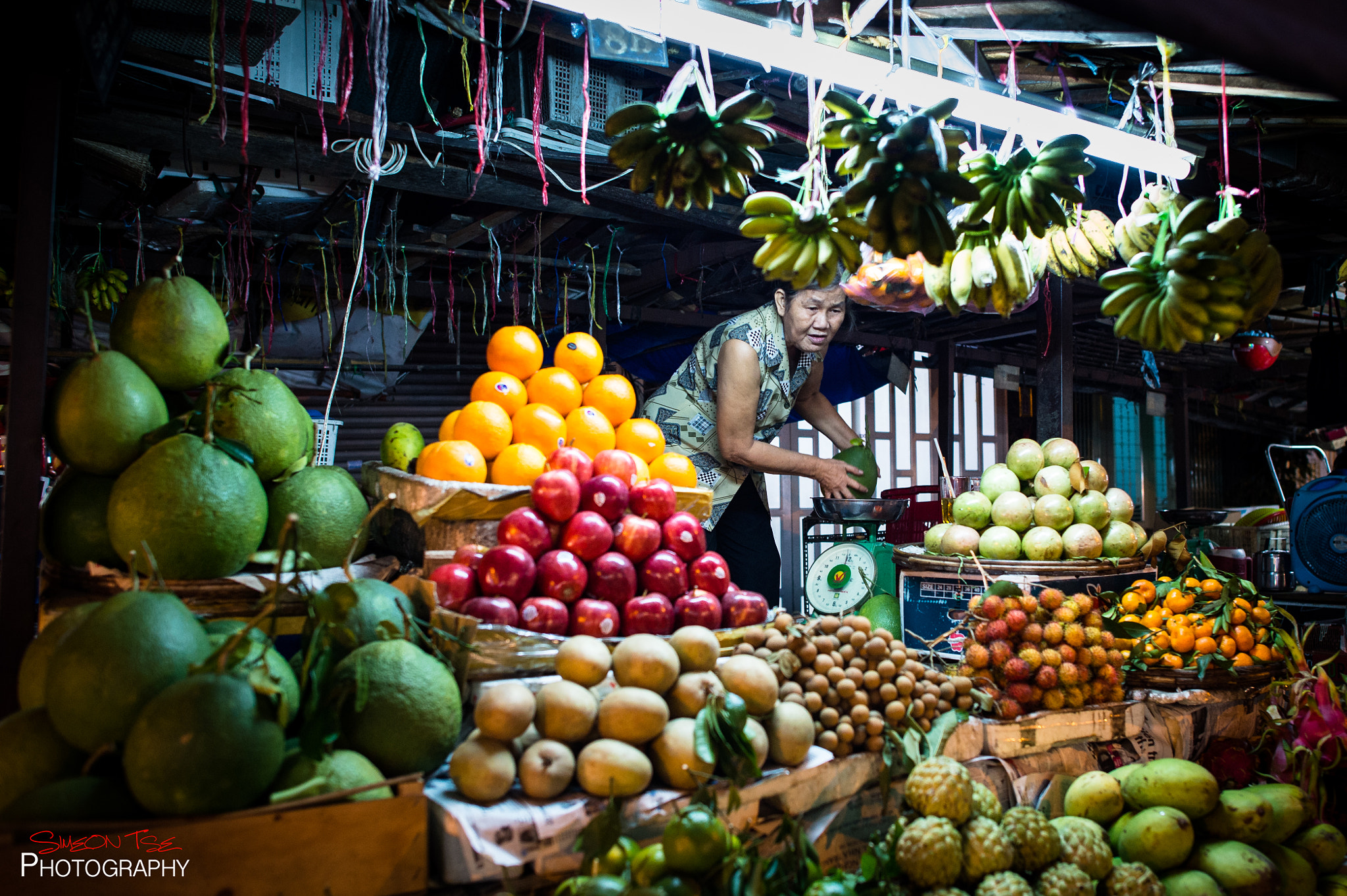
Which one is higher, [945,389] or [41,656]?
[945,389]

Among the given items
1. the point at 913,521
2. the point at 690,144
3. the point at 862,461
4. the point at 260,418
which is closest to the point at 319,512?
the point at 260,418

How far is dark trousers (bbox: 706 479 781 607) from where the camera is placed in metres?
3.89

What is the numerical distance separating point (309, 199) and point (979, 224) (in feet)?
11.3

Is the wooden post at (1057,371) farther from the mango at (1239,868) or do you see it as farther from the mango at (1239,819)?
the mango at (1239,868)

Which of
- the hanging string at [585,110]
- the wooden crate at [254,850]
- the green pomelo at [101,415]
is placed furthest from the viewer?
the hanging string at [585,110]

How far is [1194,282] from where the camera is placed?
2.03 metres

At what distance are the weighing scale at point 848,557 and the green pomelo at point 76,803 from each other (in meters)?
3.30

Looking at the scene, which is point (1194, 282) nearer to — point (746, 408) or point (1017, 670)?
point (1017, 670)

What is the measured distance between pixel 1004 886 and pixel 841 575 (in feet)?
8.44

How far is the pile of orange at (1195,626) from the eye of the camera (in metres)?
2.64

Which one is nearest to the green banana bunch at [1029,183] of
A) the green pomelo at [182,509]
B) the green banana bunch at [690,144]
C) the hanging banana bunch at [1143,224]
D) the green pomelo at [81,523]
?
the green banana bunch at [690,144]

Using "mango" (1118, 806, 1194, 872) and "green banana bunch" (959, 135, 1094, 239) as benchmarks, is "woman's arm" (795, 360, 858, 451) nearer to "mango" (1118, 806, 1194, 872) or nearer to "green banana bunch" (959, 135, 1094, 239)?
"green banana bunch" (959, 135, 1094, 239)

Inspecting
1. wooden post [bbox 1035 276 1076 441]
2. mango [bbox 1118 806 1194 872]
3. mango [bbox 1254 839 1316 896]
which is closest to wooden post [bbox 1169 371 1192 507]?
wooden post [bbox 1035 276 1076 441]

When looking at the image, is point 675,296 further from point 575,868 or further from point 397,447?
point 575,868
